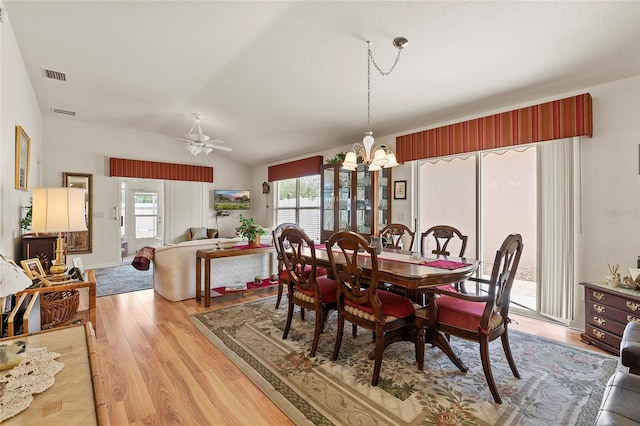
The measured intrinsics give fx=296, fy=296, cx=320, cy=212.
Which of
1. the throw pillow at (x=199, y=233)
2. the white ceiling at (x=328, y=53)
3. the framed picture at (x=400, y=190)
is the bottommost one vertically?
the throw pillow at (x=199, y=233)

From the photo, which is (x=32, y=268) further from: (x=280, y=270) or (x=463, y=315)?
(x=463, y=315)

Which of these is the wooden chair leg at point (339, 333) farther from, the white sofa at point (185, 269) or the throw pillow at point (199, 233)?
the throw pillow at point (199, 233)

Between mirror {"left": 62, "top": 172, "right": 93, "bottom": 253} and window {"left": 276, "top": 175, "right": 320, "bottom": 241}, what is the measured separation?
12.7 ft

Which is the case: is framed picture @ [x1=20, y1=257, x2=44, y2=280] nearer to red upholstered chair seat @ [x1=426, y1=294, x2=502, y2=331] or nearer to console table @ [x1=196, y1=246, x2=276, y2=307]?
console table @ [x1=196, y1=246, x2=276, y2=307]

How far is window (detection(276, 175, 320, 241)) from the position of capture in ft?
21.4

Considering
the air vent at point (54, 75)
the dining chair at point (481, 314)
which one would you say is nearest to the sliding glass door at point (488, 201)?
the dining chair at point (481, 314)

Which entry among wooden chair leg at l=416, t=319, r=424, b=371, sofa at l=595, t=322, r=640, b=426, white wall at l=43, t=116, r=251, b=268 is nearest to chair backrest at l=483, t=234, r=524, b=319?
wooden chair leg at l=416, t=319, r=424, b=371

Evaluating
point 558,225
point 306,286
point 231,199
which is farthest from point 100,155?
point 558,225

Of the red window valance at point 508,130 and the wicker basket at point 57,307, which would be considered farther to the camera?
the red window valance at point 508,130

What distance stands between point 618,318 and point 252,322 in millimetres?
3256

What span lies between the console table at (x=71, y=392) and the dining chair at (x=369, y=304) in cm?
139

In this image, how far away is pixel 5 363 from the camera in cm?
113

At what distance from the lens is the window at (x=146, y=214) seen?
7.85m

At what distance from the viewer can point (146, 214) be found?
8.00 m
